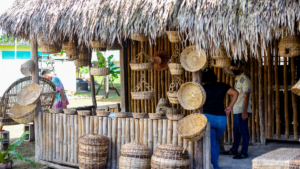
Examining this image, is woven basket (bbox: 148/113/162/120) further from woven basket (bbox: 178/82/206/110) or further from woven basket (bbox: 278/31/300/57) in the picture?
woven basket (bbox: 278/31/300/57)

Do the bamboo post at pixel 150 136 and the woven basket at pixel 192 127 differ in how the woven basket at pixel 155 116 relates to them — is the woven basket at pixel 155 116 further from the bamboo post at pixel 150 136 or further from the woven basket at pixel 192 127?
the woven basket at pixel 192 127

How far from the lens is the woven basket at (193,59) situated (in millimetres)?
3743

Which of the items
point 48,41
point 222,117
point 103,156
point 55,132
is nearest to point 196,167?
point 222,117

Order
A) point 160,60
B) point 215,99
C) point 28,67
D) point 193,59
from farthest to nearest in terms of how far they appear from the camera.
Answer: point 160,60
point 28,67
point 215,99
point 193,59

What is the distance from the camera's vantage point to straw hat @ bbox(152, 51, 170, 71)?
601cm

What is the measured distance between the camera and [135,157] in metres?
3.93

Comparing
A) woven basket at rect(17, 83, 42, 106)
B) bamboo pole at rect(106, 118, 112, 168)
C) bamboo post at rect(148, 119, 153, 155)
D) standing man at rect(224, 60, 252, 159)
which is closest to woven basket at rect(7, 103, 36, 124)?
woven basket at rect(17, 83, 42, 106)

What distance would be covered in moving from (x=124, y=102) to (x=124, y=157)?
3.07 meters

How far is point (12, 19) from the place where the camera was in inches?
200

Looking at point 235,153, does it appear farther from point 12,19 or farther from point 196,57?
point 12,19

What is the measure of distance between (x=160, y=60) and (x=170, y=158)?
2654 millimetres

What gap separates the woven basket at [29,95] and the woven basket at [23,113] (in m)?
0.12

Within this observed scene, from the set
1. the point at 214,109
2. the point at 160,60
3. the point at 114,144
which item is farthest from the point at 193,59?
the point at 160,60

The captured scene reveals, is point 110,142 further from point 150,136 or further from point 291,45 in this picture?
point 291,45
